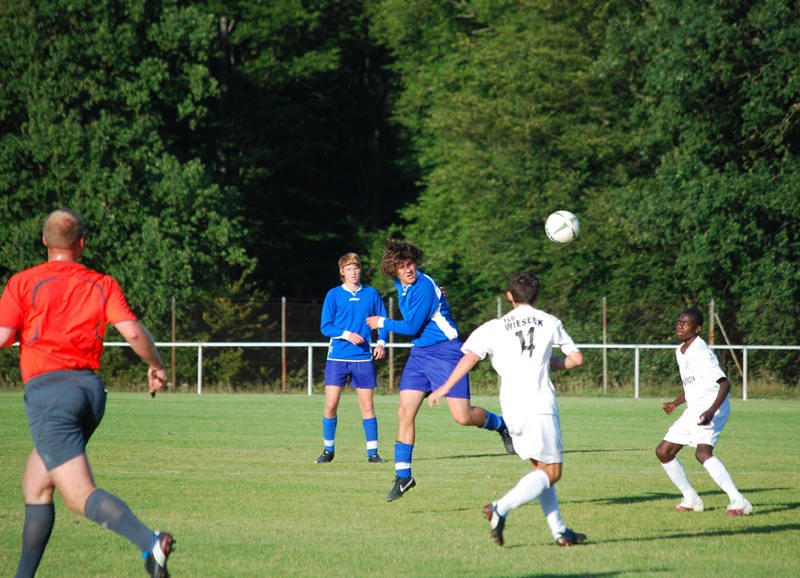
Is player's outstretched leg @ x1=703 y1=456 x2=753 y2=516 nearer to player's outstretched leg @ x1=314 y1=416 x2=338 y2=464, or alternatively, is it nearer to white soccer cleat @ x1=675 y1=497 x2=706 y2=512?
white soccer cleat @ x1=675 y1=497 x2=706 y2=512

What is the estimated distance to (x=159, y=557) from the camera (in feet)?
13.1

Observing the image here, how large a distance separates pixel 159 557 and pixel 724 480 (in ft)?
14.6

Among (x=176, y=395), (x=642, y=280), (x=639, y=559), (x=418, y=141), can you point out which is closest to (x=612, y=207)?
(x=642, y=280)

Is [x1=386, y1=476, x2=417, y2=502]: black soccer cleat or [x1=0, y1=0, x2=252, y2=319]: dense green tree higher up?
[x1=0, y1=0, x2=252, y2=319]: dense green tree

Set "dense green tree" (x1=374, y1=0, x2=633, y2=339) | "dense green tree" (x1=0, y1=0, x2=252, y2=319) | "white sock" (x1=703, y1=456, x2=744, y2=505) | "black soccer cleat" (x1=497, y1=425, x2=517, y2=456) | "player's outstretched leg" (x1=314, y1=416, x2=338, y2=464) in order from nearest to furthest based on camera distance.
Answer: "white sock" (x1=703, y1=456, x2=744, y2=505) → "black soccer cleat" (x1=497, y1=425, x2=517, y2=456) → "player's outstretched leg" (x1=314, y1=416, x2=338, y2=464) → "dense green tree" (x1=0, y1=0, x2=252, y2=319) → "dense green tree" (x1=374, y1=0, x2=633, y2=339)

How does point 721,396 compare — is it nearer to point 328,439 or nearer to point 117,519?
point 328,439

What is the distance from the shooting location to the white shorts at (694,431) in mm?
6805

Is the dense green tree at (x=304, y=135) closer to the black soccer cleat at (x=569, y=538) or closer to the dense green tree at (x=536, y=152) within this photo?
the dense green tree at (x=536, y=152)

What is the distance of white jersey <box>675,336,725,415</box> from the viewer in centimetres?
689

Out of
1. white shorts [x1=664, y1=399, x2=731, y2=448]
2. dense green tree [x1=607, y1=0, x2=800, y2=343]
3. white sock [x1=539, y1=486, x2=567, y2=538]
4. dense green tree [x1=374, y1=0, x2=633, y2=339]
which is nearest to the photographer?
white sock [x1=539, y1=486, x2=567, y2=538]

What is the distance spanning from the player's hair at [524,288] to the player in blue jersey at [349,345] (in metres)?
3.99

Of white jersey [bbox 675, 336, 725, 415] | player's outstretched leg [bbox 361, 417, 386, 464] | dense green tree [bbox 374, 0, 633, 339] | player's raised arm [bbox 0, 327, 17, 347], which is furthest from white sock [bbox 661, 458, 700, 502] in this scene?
dense green tree [bbox 374, 0, 633, 339]

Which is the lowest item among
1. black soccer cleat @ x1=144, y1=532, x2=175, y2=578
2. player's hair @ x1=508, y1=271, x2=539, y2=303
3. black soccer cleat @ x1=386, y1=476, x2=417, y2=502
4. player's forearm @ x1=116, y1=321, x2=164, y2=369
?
black soccer cleat @ x1=386, y1=476, x2=417, y2=502

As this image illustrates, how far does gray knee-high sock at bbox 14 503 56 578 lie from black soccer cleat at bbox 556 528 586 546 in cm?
301
